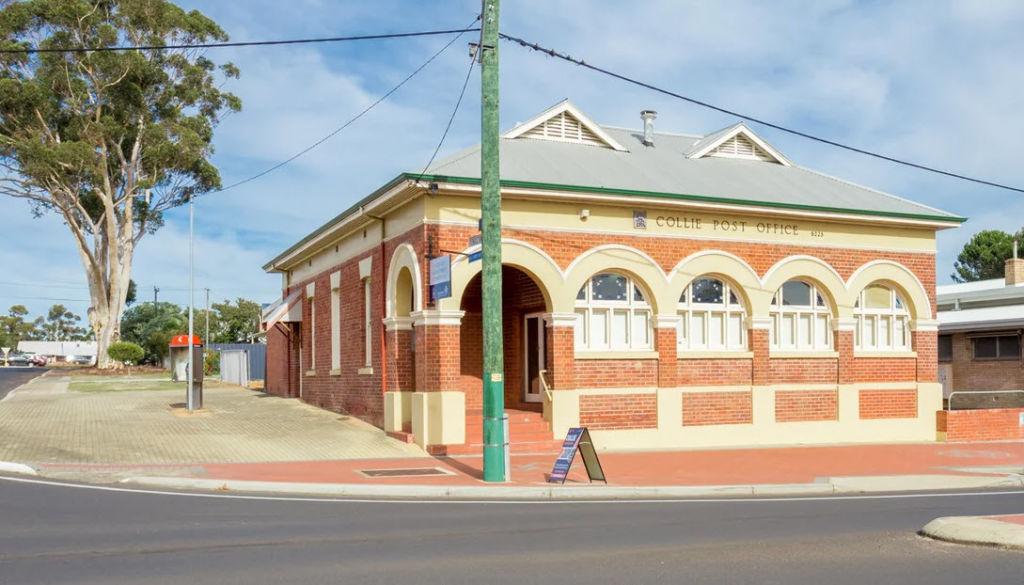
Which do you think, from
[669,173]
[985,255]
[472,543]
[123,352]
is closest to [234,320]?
[123,352]

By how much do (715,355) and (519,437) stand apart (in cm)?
485

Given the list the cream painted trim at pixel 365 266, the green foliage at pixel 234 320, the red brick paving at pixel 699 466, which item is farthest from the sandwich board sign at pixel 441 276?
the green foliage at pixel 234 320

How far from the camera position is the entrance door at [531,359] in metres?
21.8

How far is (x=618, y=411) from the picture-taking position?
20.0 m

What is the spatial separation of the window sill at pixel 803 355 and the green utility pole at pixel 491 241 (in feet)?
29.3

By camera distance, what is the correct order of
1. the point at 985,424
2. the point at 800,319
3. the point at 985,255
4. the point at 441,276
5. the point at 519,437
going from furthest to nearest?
the point at 985,255, the point at 985,424, the point at 800,319, the point at 519,437, the point at 441,276

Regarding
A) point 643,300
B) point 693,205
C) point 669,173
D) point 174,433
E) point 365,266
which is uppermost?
point 669,173

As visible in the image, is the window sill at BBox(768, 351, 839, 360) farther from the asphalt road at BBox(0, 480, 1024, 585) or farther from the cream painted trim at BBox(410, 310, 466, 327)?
the asphalt road at BBox(0, 480, 1024, 585)

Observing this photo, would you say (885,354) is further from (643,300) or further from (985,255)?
(985,255)

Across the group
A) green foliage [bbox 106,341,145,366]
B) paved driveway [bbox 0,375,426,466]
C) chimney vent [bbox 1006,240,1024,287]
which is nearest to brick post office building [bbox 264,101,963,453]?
paved driveway [bbox 0,375,426,466]

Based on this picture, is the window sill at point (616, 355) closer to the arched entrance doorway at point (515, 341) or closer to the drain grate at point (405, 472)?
the arched entrance doorway at point (515, 341)

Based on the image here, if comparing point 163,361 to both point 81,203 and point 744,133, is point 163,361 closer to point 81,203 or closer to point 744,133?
point 81,203

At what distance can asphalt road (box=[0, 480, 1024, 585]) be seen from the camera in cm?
791

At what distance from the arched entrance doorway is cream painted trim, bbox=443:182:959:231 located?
2.36m
